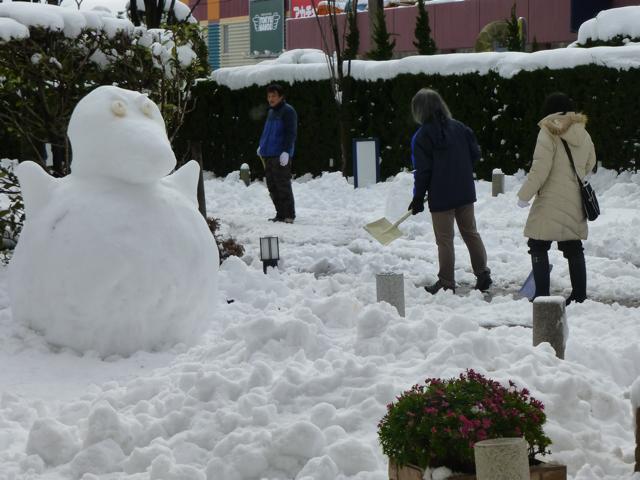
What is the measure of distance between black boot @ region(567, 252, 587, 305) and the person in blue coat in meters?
1.00

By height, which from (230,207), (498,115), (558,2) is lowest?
(230,207)

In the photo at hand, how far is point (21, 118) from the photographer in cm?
985

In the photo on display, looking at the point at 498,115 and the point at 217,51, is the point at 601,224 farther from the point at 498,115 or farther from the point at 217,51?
the point at 217,51

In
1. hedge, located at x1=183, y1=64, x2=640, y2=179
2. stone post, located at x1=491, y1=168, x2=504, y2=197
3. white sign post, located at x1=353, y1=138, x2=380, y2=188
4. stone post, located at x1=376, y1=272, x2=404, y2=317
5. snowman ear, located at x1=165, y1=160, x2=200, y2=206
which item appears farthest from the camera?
white sign post, located at x1=353, y1=138, x2=380, y2=188

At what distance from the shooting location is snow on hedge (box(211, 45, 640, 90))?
15664 mm

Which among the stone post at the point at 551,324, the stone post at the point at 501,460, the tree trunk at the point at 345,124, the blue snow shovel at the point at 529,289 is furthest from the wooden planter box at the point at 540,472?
the tree trunk at the point at 345,124

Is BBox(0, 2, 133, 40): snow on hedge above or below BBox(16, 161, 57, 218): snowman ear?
above

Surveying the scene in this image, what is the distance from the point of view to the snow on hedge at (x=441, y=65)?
15664 mm

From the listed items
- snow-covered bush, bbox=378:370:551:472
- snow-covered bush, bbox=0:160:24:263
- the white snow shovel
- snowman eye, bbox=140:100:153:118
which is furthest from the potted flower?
snow-covered bush, bbox=0:160:24:263

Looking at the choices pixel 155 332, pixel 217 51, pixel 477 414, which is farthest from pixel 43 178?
pixel 217 51

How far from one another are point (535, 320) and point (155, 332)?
2.34 m

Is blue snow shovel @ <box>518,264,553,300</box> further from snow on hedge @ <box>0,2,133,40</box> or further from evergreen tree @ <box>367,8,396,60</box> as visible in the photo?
evergreen tree @ <box>367,8,396,60</box>

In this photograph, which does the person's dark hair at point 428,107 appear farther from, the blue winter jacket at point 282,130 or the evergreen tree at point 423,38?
the evergreen tree at point 423,38

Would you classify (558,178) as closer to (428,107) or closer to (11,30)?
(428,107)
